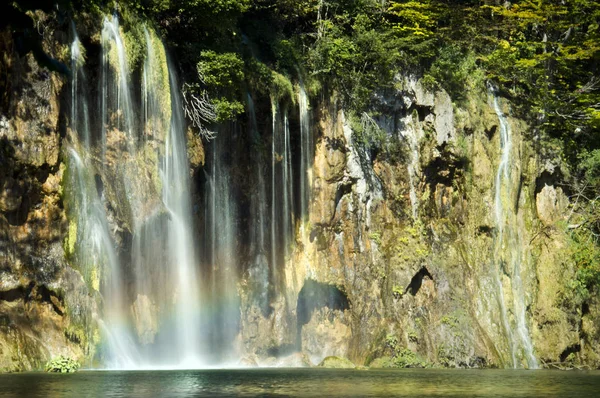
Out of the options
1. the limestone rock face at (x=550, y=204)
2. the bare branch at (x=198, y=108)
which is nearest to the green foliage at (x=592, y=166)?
the limestone rock face at (x=550, y=204)

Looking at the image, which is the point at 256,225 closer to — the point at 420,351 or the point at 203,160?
the point at 203,160

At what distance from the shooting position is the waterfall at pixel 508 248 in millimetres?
38188

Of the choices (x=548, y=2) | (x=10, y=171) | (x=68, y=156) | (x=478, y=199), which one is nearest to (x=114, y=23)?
(x=68, y=156)

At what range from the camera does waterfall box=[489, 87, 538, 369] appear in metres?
38.2

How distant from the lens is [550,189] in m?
41.6

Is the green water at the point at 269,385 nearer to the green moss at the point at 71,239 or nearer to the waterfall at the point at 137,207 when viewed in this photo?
the green moss at the point at 71,239

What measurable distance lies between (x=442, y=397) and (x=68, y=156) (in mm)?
14249

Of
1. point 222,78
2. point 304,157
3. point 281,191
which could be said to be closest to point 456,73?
point 304,157

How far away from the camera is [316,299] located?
120ft

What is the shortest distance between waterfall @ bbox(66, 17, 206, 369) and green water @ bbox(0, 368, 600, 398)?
4.79 metres

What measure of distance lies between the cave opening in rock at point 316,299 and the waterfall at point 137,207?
211 inches

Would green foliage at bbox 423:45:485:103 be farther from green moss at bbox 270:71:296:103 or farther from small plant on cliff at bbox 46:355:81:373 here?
small plant on cliff at bbox 46:355:81:373

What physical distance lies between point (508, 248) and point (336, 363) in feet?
36.0

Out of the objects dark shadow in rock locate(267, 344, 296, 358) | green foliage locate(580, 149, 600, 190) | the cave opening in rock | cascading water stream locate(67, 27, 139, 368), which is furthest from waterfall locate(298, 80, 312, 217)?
→ green foliage locate(580, 149, 600, 190)
